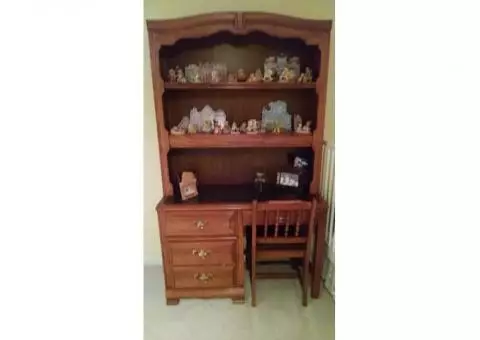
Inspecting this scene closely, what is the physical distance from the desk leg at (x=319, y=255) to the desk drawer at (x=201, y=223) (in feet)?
1.59

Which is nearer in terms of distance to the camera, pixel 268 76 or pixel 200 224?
pixel 200 224

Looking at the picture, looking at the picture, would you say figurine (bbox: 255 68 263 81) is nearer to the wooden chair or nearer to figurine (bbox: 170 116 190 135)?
figurine (bbox: 170 116 190 135)

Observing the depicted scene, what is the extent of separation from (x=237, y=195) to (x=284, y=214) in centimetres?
32

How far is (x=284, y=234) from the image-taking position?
83.0 inches

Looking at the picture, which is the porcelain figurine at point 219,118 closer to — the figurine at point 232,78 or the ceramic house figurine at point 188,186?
the figurine at point 232,78

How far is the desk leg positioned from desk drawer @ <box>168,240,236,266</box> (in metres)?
0.47

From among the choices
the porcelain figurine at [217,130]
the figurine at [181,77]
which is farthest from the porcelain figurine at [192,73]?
the porcelain figurine at [217,130]

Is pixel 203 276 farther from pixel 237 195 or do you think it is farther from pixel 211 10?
pixel 211 10

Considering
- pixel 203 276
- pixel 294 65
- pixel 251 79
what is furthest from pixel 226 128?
pixel 203 276

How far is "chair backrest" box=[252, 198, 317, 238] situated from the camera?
2.02 metres
